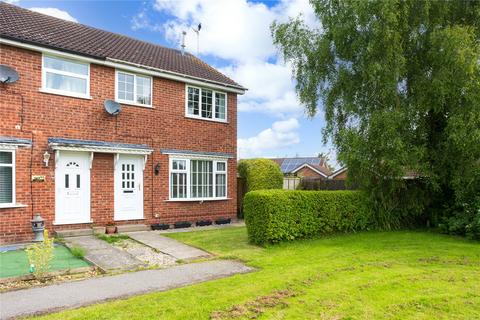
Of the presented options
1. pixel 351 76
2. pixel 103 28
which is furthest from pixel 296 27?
pixel 103 28

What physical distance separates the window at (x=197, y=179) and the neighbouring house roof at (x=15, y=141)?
16.3 ft

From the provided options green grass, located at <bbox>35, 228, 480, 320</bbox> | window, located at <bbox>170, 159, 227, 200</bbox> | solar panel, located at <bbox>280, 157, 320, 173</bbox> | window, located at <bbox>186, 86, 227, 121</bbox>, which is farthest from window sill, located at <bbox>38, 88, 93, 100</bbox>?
solar panel, located at <bbox>280, 157, 320, 173</bbox>

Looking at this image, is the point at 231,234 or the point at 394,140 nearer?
the point at 394,140

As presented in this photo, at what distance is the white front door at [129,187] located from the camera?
12703 mm

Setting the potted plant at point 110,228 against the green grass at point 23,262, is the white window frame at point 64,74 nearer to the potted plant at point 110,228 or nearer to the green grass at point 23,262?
the potted plant at point 110,228

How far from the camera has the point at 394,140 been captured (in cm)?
1119

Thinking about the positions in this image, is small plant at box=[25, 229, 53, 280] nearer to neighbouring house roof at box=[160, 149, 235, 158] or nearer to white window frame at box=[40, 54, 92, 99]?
white window frame at box=[40, 54, 92, 99]

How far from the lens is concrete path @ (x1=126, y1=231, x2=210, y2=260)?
921 cm

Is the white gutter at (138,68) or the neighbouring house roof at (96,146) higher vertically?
the white gutter at (138,68)

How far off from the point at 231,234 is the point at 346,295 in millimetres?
6772

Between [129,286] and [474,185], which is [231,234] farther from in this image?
[474,185]

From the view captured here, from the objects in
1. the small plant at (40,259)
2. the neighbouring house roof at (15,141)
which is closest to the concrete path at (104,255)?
the small plant at (40,259)

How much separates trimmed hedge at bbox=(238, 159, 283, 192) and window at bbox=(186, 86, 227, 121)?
9.27ft

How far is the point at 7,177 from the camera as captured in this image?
10391 millimetres
